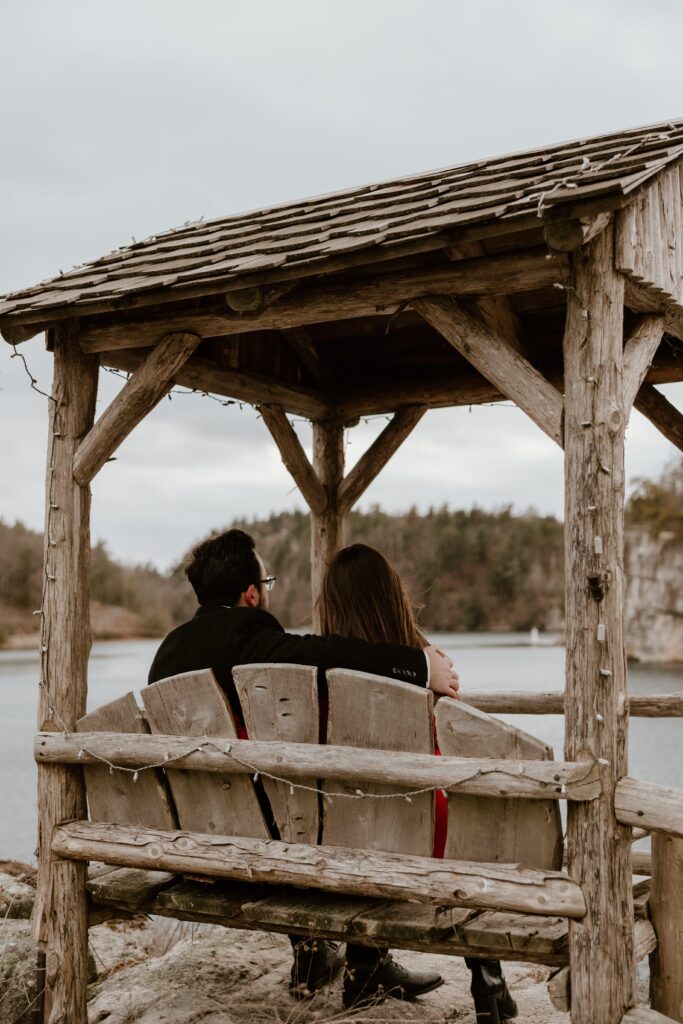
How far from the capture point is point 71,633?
4203 mm

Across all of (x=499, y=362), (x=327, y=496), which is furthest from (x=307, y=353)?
(x=499, y=362)

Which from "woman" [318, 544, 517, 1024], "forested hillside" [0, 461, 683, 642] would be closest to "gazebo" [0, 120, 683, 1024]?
"woman" [318, 544, 517, 1024]

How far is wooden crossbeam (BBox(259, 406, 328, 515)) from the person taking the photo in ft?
19.0

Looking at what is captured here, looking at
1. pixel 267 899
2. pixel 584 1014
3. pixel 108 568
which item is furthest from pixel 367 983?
pixel 108 568

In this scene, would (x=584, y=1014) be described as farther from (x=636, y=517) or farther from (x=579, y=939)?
(x=636, y=517)

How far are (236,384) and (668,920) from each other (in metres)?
3.32

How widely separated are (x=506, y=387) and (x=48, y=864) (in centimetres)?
269

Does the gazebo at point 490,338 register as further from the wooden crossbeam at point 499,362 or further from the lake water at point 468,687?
the lake water at point 468,687

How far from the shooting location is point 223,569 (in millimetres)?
3754

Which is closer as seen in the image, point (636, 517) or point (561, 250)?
point (561, 250)

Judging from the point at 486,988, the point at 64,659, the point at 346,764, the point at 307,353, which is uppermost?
the point at 307,353

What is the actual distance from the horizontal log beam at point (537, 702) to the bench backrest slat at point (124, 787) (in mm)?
2214

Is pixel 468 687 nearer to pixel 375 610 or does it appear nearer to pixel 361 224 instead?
pixel 375 610

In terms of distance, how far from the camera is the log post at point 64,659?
13.0 feet
